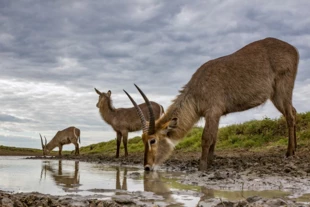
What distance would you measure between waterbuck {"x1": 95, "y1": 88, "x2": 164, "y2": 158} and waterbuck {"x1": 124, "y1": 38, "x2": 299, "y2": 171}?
5.59 metres

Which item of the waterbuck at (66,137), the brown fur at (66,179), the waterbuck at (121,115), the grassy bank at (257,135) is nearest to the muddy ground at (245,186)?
the brown fur at (66,179)

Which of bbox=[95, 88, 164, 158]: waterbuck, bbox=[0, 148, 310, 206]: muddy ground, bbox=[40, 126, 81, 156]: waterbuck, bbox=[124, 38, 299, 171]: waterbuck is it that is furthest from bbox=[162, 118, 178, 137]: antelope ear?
bbox=[40, 126, 81, 156]: waterbuck

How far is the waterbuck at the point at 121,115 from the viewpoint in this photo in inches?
532

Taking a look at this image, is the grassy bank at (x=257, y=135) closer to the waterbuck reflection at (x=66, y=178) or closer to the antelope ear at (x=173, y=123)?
the antelope ear at (x=173, y=123)

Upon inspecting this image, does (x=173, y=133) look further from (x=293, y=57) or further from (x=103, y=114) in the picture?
(x=103, y=114)

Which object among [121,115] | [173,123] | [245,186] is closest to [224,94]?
[173,123]

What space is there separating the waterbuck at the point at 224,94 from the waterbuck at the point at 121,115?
559 centimetres

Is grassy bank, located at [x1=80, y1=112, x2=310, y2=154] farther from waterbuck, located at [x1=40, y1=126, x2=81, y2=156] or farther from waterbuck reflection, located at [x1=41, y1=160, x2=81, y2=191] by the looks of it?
waterbuck, located at [x1=40, y1=126, x2=81, y2=156]

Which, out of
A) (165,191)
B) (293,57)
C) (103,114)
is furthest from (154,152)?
(103,114)

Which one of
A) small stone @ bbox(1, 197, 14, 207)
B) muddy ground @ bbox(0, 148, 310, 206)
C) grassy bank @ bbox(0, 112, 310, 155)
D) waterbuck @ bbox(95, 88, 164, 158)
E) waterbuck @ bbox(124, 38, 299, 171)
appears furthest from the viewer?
waterbuck @ bbox(95, 88, 164, 158)

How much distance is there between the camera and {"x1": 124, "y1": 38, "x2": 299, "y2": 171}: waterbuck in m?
7.02

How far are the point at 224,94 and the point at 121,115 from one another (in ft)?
24.7

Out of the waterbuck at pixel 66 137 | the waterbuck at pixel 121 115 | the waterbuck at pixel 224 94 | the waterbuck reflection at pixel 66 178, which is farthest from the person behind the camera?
the waterbuck at pixel 66 137

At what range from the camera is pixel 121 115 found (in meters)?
14.3
